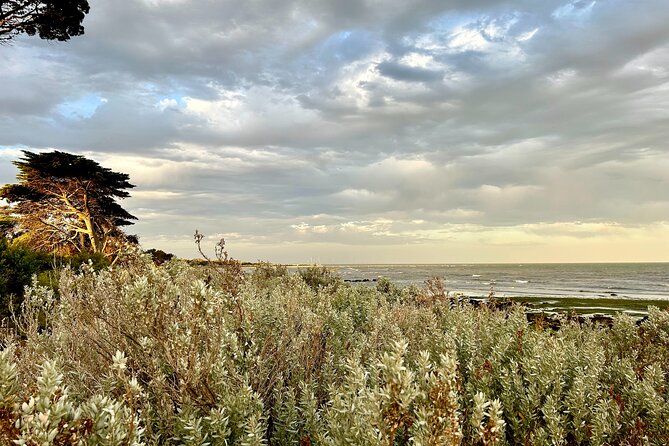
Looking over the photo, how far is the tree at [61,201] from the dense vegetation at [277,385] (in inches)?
996

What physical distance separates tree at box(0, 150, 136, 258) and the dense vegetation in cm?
2531

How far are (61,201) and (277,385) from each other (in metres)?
31.2

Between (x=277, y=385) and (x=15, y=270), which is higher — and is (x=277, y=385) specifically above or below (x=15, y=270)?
below

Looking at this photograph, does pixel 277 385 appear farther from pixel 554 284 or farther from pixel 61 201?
pixel 554 284

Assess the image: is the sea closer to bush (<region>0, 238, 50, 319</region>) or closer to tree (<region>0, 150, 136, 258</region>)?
bush (<region>0, 238, 50, 319</region>)

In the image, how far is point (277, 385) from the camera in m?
3.57

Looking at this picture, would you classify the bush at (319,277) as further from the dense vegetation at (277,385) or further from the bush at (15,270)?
the dense vegetation at (277,385)

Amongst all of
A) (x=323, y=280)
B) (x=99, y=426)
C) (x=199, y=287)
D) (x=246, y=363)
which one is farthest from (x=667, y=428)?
(x=323, y=280)

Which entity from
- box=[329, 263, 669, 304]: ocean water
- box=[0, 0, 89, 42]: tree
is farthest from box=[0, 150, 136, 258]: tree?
box=[329, 263, 669, 304]: ocean water

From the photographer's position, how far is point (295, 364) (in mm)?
4227

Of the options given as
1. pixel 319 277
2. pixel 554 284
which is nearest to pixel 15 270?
pixel 319 277

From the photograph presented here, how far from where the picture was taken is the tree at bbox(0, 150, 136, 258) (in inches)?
1071

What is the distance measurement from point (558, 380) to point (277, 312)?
131 inches

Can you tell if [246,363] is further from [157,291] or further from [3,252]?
[3,252]
